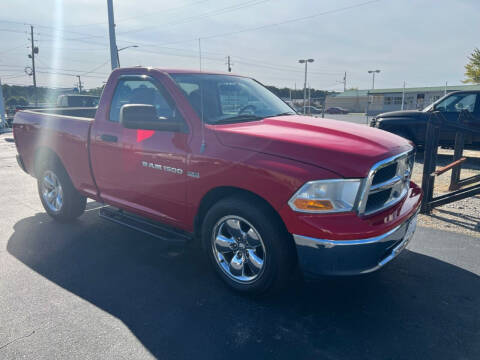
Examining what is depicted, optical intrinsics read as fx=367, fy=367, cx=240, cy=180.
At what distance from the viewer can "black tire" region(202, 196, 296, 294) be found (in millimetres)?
2738

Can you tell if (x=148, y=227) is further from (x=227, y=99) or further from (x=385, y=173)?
(x=385, y=173)

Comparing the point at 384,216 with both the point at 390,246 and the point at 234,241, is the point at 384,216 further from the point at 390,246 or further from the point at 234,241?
the point at 234,241

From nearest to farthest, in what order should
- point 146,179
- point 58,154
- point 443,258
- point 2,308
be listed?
point 2,308
point 146,179
point 443,258
point 58,154

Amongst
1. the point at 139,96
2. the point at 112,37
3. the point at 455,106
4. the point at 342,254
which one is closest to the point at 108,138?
the point at 139,96

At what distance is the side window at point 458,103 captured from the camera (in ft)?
32.6

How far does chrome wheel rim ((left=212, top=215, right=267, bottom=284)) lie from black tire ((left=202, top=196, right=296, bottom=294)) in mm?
37

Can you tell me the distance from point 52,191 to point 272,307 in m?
3.62

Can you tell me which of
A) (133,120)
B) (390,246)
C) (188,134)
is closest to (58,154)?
(133,120)

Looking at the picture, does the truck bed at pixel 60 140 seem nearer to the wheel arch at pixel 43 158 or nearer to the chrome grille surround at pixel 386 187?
the wheel arch at pixel 43 158

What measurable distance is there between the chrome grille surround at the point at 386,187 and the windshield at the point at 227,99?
4.54 ft

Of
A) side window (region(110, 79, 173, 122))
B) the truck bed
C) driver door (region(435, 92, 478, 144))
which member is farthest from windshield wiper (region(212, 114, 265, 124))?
driver door (region(435, 92, 478, 144))

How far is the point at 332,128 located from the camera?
323 centimetres

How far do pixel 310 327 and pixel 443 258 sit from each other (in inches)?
79.8

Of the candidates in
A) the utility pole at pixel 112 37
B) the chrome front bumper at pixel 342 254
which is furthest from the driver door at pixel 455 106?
the utility pole at pixel 112 37
